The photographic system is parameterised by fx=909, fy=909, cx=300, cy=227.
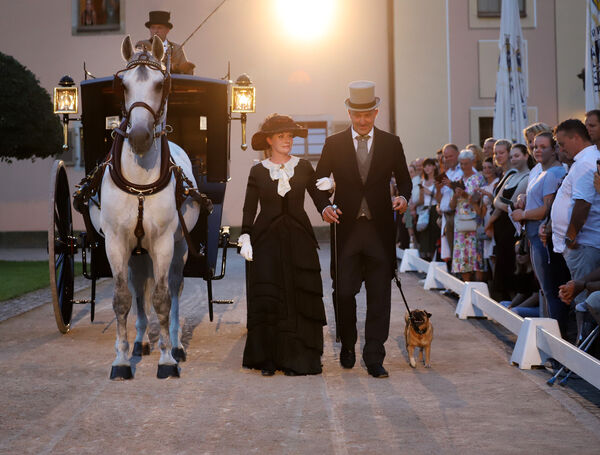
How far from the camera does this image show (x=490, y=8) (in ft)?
→ 87.0

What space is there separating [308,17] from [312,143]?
3.73 metres

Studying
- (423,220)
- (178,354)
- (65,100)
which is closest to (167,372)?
(178,354)

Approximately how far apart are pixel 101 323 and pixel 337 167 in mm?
3972

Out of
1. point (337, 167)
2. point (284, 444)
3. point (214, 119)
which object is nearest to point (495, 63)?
point (214, 119)

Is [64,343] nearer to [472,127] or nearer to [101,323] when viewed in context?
[101,323]

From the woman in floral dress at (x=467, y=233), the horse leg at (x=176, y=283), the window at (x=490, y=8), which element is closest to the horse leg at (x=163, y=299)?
the horse leg at (x=176, y=283)

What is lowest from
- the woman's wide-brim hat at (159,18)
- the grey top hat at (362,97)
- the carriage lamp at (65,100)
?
the grey top hat at (362,97)

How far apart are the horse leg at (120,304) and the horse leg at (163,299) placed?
0.23 metres

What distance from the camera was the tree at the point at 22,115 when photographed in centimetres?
1970

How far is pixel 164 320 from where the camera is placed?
290 inches

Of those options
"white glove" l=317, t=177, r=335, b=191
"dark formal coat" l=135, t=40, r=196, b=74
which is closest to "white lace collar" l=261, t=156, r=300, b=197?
"white glove" l=317, t=177, r=335, b=191

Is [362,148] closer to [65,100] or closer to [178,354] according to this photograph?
[178,354]

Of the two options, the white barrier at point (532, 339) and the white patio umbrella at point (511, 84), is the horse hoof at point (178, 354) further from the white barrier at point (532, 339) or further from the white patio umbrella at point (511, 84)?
the white patio umbrella at point (511, 84)

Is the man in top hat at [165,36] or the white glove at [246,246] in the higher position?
the man in top hat at [165,36]
